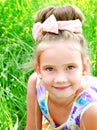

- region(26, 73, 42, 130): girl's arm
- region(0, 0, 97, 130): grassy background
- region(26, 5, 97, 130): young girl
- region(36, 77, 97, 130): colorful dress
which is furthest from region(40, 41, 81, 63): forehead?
region(0, 0, 97, 130): grassy background

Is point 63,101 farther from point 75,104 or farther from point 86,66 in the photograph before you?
point 86,66

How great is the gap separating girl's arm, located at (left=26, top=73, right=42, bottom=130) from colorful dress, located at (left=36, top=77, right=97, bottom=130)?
58mm

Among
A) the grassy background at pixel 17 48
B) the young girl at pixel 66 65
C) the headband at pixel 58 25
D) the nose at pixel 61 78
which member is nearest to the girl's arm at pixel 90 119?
the young girl at pixel 66 65

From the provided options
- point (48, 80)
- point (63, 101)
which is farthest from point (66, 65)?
point (63, 101)

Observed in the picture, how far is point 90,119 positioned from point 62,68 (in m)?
0.33

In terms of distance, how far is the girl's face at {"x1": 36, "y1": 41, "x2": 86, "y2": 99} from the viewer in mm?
2590

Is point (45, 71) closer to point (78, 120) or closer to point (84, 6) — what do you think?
point (78, 120)

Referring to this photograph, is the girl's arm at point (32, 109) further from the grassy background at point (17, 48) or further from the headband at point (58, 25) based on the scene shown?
the headband at point (58, 25)

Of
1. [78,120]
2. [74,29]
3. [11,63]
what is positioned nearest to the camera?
[74,29]

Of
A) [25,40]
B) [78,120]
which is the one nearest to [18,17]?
[25,40]

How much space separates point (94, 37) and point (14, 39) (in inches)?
26.1

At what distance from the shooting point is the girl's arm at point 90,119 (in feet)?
8.82

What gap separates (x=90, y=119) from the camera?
2.71 metres

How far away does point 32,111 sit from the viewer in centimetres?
320
